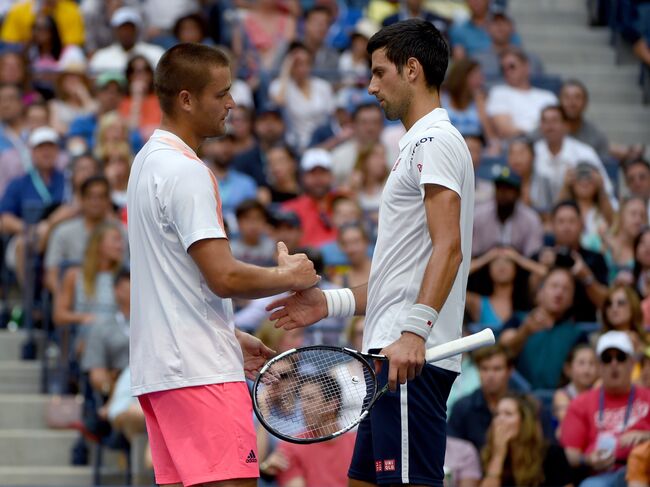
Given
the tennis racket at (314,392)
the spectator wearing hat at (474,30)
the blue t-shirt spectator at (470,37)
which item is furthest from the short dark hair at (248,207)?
the tennis racket at (314,392)

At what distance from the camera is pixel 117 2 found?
51.2 ft

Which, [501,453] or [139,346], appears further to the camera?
[501,453]

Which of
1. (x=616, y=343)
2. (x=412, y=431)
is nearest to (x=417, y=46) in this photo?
(x=412, y=431)

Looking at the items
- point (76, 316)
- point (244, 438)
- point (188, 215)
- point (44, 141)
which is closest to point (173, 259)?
point (188, 215)

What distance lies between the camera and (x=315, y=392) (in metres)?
5.66

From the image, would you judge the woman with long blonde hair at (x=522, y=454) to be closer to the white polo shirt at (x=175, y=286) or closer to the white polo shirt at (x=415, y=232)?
the white polo shirt at (x=415, y=232)

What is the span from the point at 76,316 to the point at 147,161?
6.04 m

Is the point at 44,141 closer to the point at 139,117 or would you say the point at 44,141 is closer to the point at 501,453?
the point at 139,117

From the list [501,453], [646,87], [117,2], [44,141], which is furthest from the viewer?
[646,87]

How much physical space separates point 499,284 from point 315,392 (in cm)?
590

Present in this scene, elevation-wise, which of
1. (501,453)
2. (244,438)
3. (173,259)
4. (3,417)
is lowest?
(3,417)

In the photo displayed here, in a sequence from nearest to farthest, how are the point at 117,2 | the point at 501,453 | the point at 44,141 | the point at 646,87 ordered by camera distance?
1. the point at 501,453
2. the point at 44,141
3. the point at 117,2
4. the point at 646,87

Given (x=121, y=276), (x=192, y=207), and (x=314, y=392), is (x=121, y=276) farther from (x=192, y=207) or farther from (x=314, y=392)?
(x=192, y=207)

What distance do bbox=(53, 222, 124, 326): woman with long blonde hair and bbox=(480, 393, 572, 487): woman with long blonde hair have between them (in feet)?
11.1
